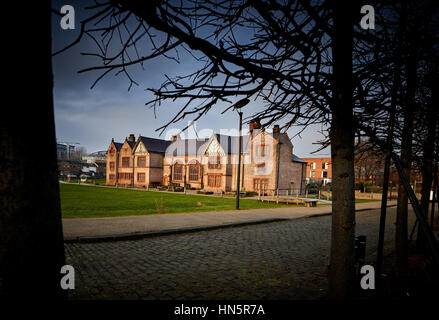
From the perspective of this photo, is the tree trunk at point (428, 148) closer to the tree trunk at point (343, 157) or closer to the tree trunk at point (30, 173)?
the tree trunk at point (343, 157)

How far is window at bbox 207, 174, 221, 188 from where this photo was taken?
3800 cm

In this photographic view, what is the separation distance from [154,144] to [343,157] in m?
48.1

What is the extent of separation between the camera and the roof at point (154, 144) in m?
46.9

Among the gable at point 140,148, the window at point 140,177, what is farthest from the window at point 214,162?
the window at point 140,177

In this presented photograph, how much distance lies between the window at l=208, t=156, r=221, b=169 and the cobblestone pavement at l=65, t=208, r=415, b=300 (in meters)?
28.9

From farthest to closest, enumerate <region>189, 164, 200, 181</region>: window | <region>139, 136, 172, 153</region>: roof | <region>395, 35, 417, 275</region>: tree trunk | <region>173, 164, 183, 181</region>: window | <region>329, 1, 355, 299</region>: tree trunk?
<region>139, 136, 172, 153</region>: roof
<region>173, 164, 183, 181</region>: window
<region>189, 164, 200, 181</region>: window
<region>395, 35, 417, 275</region>: tree trunk
<region>329, 1, 355, 299</region>: tree trunk

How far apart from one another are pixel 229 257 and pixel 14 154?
568 centimetres

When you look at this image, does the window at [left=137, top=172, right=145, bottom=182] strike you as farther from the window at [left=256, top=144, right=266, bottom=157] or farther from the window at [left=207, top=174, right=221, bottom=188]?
the window at [left=256, top=144, right=266, bottom=157]

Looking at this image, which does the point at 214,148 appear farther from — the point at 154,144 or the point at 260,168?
the point at 154,144

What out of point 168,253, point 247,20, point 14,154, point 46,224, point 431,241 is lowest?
point 168,253

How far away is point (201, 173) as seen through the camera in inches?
1615

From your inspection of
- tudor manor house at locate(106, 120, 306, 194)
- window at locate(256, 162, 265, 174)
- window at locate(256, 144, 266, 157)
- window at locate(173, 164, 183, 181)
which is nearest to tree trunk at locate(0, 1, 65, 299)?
tudor manor house at locate(106, 120, 306, 194)
